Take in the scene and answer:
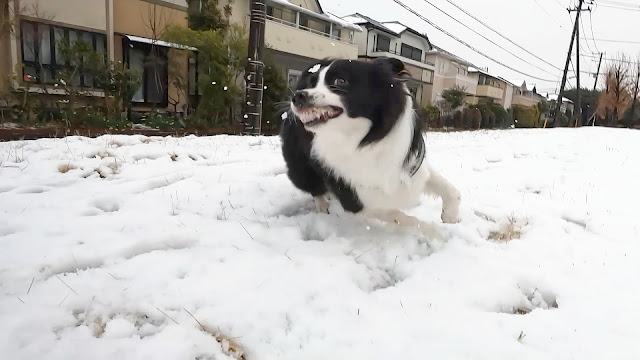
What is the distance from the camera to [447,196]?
3.08 meters

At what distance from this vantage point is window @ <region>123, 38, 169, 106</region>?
13672mm

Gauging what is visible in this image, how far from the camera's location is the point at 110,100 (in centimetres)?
1085

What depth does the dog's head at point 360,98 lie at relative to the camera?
263 cm

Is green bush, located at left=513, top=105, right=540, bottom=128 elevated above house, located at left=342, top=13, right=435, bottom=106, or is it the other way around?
house, located at left=342, top=13, right=435, bottom=106

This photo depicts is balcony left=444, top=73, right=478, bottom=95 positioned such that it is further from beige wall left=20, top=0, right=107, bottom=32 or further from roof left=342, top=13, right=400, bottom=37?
beige wall left=20, top=0, right=107, bottom=32

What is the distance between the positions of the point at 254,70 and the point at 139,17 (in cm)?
807

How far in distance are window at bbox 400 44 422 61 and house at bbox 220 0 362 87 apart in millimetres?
11034

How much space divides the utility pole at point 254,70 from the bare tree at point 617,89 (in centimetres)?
4235

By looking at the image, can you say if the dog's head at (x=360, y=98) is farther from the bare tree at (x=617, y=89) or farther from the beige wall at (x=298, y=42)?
the bare tree at (x=617, y=89)

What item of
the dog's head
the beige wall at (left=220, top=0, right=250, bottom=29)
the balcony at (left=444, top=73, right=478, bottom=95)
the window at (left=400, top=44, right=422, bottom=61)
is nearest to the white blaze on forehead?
the dog's head

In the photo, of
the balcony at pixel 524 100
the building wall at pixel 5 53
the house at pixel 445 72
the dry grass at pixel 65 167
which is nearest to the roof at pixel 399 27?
the house at pixel 445 72

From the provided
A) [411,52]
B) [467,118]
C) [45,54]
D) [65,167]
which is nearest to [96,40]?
[45,54]

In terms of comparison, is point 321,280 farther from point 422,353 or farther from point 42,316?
point 42,316

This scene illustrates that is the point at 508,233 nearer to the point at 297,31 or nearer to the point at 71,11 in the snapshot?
the point at 71,11
